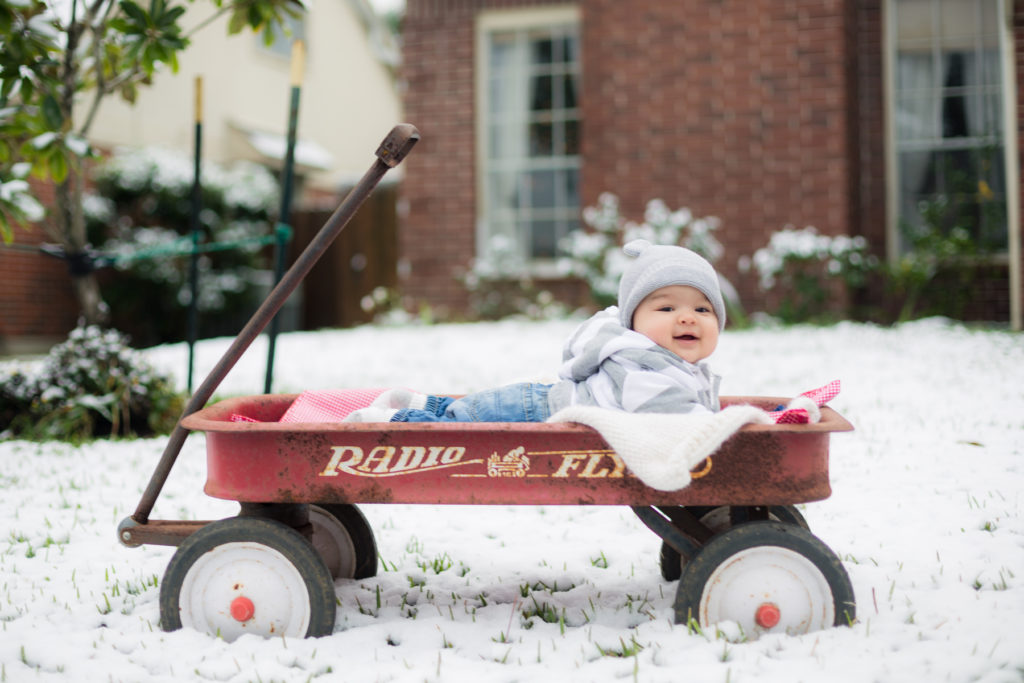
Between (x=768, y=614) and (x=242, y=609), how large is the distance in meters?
1.32

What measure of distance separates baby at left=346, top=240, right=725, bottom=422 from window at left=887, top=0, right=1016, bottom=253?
23.6 feet

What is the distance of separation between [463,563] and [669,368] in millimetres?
1084

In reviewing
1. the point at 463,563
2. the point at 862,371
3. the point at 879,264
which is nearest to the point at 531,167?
the point at 879,264

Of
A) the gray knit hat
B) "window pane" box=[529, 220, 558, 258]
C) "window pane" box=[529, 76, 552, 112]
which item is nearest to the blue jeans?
the gray knit hat

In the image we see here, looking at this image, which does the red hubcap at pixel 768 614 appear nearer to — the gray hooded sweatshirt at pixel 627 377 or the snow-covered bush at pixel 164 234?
the gray hooded sweatshirt at pixel 627 377

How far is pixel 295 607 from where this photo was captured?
7.54 feet

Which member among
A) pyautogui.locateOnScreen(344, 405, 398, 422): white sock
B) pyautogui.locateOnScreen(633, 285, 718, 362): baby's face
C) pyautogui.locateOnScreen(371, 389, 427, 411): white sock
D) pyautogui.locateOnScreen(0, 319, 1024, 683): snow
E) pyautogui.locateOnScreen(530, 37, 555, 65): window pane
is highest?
pyautogui.locateOnScreen(530, 37, 555, 65): window pane

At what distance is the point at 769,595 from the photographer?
2.21 m

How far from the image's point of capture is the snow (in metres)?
2.13

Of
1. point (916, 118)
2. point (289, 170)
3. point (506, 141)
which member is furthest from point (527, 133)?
point (289, 170)

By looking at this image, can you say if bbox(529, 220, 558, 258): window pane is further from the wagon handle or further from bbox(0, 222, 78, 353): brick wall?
the wagon handle

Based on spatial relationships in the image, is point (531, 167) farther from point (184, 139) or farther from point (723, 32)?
point (184, 139)

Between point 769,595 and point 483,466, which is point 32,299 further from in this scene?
point 769,595

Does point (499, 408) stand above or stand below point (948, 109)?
below
